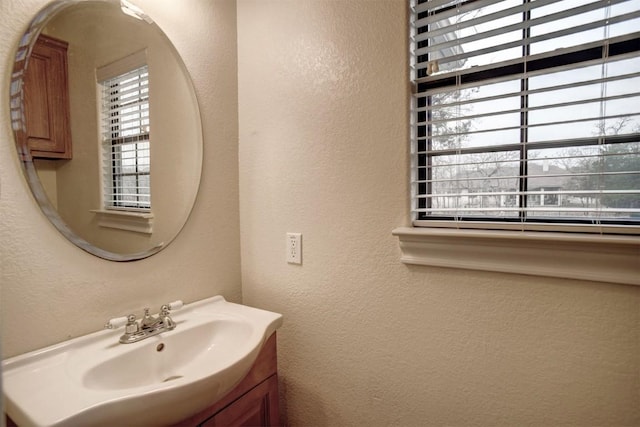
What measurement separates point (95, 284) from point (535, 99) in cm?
137

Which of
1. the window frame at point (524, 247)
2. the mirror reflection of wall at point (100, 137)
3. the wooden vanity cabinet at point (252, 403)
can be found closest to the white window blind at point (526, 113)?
the window frame at point (524, 247)

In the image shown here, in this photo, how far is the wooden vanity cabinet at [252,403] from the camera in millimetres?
972

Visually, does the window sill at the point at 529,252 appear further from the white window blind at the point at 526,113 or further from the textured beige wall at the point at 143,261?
the textured beige wall at the point at 143,261

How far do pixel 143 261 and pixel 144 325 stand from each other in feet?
0.69

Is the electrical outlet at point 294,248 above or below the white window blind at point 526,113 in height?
below

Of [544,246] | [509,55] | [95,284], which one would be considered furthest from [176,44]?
[544,246]

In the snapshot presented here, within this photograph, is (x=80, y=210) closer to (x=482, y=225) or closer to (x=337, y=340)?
(x=337, y=340)

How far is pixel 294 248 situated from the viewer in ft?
4.36

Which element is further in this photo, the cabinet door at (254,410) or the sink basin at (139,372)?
the cabinet door at (254,410)

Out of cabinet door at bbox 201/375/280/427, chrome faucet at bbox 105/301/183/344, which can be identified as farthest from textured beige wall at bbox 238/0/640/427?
chrome faucet at bbox 105/301/183/344

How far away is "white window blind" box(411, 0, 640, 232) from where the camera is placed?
0.86m

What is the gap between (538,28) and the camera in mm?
968

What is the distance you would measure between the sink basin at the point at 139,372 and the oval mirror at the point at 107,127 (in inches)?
10.9

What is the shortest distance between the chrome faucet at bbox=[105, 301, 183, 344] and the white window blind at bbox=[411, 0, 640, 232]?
34.2 inches
